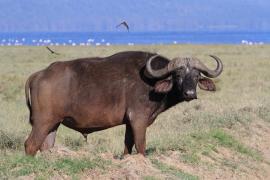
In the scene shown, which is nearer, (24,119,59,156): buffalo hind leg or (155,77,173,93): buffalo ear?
(24,119,59,156): buffalo hind leg

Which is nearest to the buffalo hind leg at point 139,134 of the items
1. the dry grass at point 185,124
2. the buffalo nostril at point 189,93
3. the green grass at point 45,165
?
the dry grass at point 185,124

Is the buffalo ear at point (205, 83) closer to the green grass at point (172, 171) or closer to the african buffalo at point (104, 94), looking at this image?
the african buffalo at point (104, 94)

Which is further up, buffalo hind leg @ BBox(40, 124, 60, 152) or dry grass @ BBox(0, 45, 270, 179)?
buffalo hind leg @ BBox(40, 124, 60, 152)

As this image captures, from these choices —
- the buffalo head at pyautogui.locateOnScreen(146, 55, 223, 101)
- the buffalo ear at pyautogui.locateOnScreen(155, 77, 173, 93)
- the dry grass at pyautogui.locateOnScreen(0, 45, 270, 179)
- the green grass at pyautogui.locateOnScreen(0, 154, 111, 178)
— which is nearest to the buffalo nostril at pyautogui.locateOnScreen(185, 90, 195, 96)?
the buffalo head at pyautogui.locateOnScreen(146, 55, 223, 101)

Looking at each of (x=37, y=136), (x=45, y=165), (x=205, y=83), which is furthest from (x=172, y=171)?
(x=37, y=136)

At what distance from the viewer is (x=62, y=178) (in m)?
8.53

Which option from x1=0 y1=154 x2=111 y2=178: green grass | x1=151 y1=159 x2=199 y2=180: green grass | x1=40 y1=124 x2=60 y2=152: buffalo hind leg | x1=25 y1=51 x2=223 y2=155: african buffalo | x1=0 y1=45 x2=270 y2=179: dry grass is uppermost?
x1=25 y1=51 x2=223 y2=155: african buffalo

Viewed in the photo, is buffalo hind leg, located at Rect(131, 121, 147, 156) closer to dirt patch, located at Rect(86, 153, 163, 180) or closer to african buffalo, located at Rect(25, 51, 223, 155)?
african buffalo, located at Rect(25, 51, 223, 155)

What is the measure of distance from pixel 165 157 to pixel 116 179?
216cm

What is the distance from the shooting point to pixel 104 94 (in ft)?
35.4

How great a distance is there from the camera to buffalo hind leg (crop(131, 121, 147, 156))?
34.9 ft

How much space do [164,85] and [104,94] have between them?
973 millimetres

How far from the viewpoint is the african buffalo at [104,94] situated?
10.6 m

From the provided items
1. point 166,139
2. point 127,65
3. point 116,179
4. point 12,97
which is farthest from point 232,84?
point 116,179
